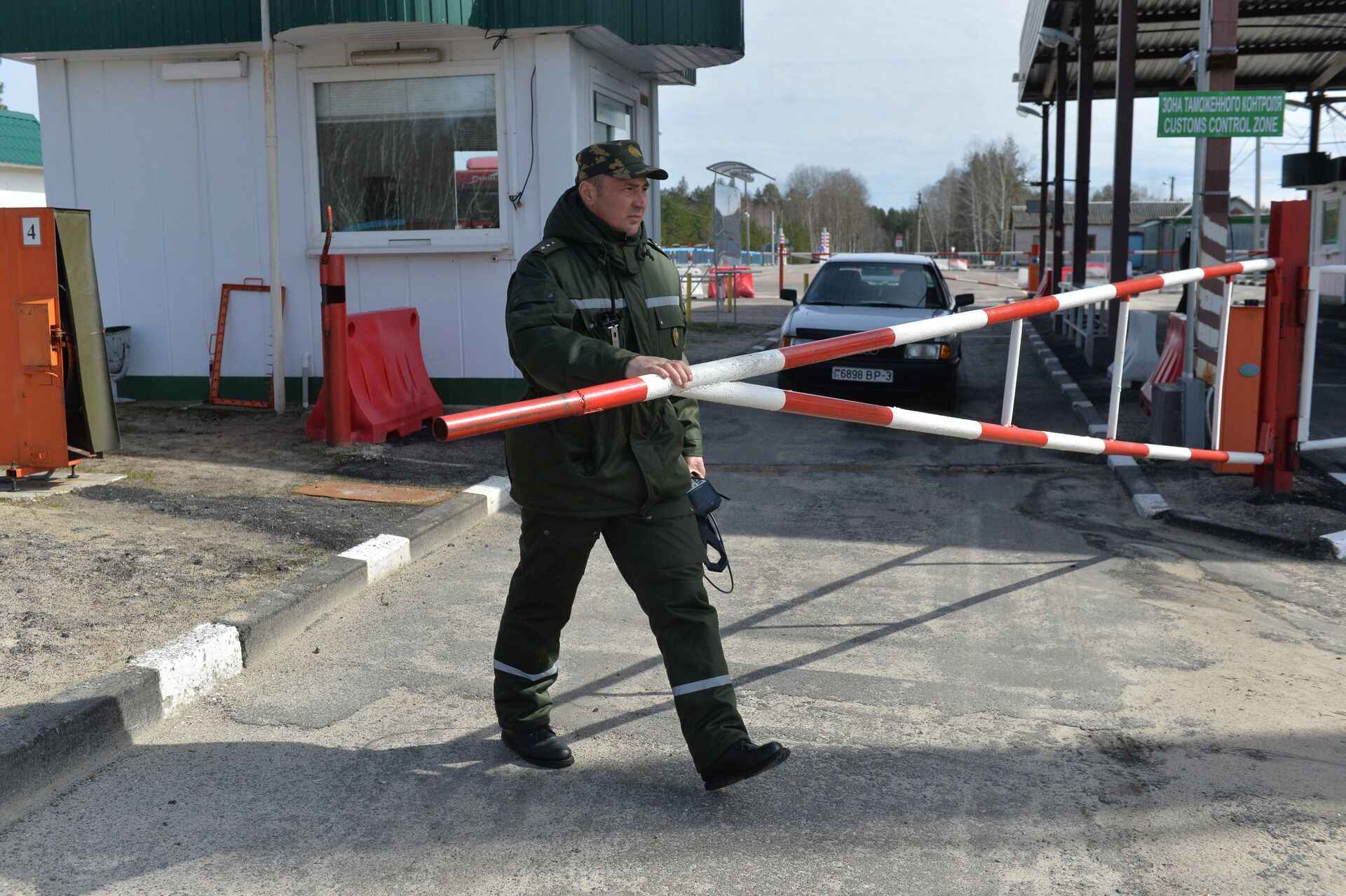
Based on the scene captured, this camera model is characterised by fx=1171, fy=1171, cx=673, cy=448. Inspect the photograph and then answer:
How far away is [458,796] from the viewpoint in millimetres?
3561

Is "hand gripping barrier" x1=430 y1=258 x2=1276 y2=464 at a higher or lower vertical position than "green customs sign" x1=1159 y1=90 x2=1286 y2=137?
lower

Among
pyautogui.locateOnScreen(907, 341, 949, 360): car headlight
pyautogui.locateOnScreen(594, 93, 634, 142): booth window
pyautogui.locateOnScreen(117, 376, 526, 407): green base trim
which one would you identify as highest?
pyautogui.locateOnScreen(594, 93, 634, 142): booth window

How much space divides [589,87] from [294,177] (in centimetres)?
279

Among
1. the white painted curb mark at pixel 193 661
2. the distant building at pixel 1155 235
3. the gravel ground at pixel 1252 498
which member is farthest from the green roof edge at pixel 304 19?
the distant building at pixel 1155 235

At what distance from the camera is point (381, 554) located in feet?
19.2

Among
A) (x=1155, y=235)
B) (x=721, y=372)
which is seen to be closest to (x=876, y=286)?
(x=721, y=372)

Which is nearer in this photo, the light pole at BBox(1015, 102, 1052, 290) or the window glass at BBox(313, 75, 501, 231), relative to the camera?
the window glass at BBox(313, 75, 501, 231)

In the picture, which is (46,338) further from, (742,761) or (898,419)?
(742,761)

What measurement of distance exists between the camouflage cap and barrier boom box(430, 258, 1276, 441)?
0.62m

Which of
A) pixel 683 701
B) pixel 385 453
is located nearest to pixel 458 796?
pixel 683 701

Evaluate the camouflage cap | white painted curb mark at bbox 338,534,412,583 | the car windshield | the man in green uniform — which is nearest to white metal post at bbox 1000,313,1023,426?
the man in green uniform

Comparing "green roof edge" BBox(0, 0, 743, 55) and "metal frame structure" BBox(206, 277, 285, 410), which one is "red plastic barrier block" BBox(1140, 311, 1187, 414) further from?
"metal frame structure" BBox(206, 277, 285, 410)

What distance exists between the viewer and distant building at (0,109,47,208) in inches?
1056

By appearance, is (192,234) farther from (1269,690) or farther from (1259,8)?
(1259,8)
